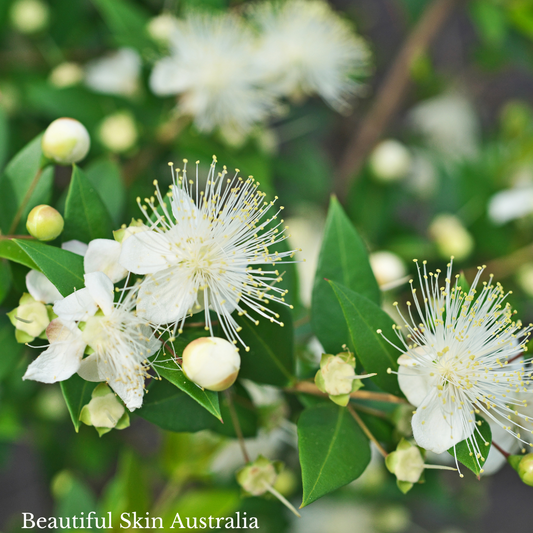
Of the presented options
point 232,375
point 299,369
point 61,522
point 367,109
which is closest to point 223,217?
point 232,375

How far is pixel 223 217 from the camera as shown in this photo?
866 mm

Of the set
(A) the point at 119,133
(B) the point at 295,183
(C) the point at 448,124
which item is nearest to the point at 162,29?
(A) the point at 119,133

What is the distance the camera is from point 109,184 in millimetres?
1246

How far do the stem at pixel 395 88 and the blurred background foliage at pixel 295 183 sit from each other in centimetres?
5

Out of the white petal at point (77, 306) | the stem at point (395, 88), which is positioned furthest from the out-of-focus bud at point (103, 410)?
the stem at point (395, 88)

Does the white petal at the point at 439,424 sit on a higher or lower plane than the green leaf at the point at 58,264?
lower

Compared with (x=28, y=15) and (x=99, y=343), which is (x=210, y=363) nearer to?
(x=99, y=343)

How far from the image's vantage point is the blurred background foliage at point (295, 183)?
4.80 feet

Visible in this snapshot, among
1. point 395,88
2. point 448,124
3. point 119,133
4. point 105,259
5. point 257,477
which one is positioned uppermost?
point 395,88

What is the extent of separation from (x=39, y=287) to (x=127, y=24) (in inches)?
37.6

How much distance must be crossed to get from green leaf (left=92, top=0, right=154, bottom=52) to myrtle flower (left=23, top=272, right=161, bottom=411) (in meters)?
0.89

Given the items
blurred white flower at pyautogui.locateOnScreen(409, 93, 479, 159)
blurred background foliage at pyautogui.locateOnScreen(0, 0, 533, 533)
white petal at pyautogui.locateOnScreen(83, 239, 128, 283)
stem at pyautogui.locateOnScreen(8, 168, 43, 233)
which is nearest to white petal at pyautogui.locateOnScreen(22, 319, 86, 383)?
white petal at pyautogui.locateOnScreen(83, 239, 128, 283)

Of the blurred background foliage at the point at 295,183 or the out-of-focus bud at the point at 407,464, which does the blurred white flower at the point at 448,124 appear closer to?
the blurred background foliage at the point at 295,183

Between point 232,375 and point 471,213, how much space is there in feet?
4.44
